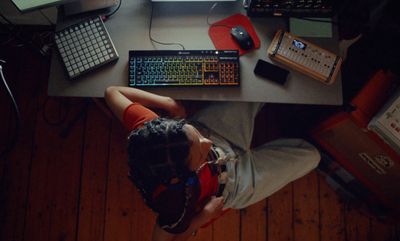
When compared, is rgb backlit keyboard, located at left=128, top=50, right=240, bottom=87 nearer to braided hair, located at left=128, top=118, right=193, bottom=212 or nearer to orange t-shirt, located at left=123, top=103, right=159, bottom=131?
orange t-shirt, located at left=123, top=103, right=159, bottom=131

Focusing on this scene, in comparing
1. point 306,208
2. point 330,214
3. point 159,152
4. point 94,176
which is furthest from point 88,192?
point 330,214

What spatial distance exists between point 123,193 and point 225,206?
0.66 metres

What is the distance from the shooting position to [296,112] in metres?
1.91

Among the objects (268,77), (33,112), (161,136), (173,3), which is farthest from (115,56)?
(33,112)

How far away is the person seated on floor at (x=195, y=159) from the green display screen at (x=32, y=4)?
1.23 feet

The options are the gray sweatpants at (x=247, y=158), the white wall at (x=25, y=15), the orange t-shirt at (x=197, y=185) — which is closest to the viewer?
the orange t-shirt at (x=197, y=185)

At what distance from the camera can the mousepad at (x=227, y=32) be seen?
56.6 inches

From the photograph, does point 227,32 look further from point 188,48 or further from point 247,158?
point 247,158

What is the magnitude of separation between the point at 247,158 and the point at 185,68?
47 centimetres

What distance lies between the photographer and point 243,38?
4.62 ft

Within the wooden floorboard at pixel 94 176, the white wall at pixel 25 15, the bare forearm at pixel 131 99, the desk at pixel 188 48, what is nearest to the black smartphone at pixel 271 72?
the desk at pixel 188 48

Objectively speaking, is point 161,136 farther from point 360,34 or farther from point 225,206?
point 360,34

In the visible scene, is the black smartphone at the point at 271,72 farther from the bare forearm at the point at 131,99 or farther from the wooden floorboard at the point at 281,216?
the wooden floorboard at the point at 281,216

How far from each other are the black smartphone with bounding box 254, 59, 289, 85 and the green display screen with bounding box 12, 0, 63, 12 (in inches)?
30.3
